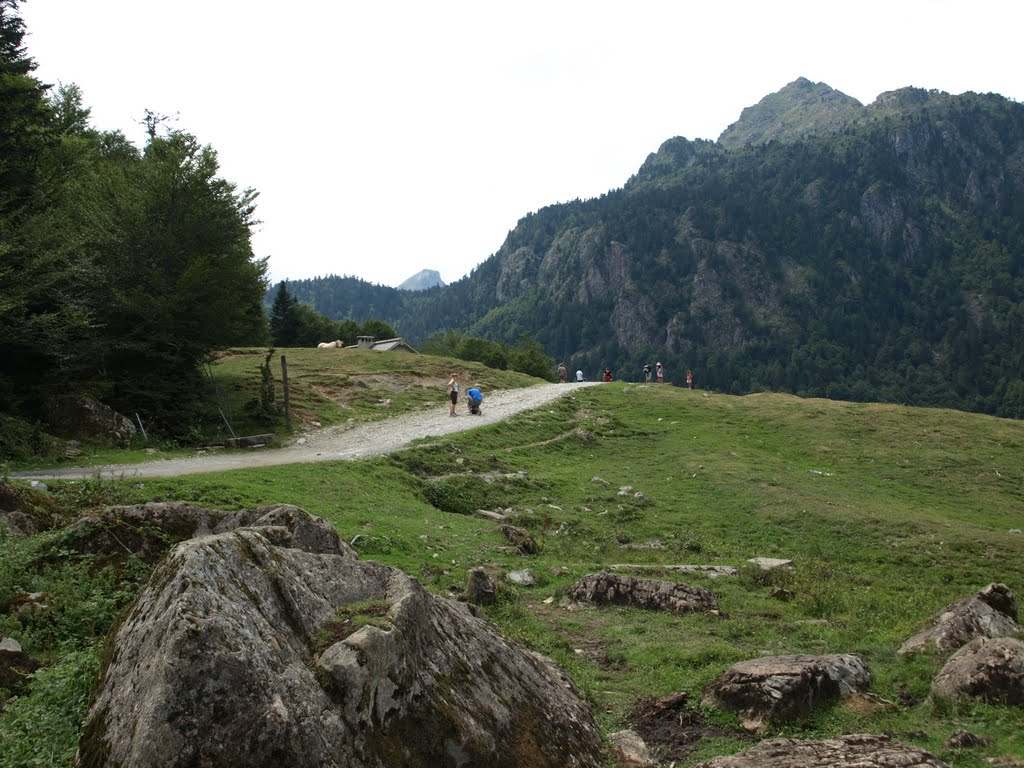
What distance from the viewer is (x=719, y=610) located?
546 inches

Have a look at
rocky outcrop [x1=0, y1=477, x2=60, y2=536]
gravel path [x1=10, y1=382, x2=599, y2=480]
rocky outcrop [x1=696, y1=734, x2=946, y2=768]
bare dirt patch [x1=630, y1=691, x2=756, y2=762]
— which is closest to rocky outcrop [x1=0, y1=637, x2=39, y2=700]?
rocky outcrop [x1=0, y1=477, x2=60, y2=536]

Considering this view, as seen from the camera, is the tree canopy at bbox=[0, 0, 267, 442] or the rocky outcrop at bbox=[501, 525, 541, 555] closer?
the rocky outcrop at bbox=[501, 525, 541, 555]

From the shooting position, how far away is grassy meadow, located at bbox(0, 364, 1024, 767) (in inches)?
337

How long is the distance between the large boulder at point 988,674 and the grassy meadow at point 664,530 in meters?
0.34

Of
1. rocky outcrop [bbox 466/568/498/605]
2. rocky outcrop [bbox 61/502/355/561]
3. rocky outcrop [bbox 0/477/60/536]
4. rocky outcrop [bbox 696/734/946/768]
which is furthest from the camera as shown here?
rocky outcrop [bbox 466/568/498/605]

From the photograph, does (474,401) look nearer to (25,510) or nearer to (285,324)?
(25,510)

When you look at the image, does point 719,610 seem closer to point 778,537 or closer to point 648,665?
point 648,665

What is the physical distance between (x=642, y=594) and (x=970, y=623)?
580 cm

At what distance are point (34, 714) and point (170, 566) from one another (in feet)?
5.39

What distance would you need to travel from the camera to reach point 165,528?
11156 millimetres

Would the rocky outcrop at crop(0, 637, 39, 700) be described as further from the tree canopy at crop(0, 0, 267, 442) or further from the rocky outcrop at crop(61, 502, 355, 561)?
the tree canopy at crop(0, 0, 267, 442)

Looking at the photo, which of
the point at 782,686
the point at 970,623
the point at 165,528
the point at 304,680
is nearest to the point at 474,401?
the point at 165,528

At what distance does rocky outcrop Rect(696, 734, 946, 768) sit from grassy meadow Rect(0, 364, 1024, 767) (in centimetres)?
62

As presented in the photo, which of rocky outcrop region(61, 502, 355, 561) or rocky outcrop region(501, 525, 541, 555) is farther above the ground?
rocky outcrop region(61, 502, 355, 561)
